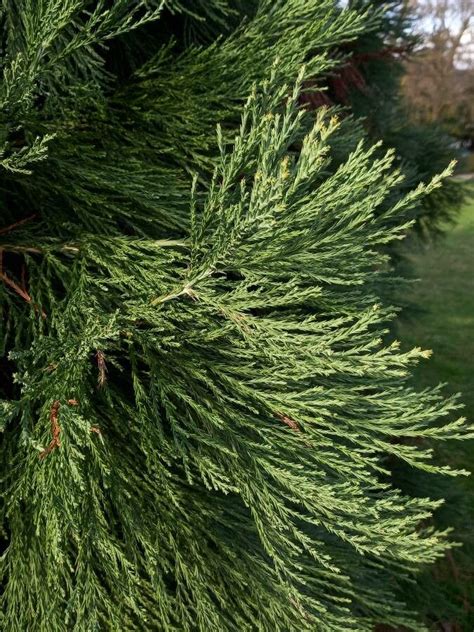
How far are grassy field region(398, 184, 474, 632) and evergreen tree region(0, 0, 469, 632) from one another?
100cm

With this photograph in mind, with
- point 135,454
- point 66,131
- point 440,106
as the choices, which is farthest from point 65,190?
point 440,106

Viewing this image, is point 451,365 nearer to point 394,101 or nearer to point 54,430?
point 394,101

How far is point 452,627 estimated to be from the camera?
4719 mm

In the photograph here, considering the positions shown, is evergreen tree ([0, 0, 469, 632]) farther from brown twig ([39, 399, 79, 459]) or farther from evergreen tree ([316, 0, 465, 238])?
evergreen tree ([316, 0, 465, 238])

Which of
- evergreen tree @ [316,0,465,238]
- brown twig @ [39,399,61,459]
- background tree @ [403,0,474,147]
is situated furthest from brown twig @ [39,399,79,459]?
background tree @ [403,0,474,147]

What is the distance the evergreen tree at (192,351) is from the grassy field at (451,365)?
1.00m

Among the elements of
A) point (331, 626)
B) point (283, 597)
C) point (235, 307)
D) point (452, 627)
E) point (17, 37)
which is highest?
point (17, 37)

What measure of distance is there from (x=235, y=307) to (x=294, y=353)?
0.25 metres

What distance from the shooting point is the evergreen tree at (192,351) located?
1.43 m

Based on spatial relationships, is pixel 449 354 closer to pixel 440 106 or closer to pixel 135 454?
pixel 135 454

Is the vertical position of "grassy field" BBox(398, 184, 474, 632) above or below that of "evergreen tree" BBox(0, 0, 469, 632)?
below

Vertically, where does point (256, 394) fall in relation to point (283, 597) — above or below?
above

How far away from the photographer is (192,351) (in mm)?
1902

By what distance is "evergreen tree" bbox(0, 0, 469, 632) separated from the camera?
1430 mm
